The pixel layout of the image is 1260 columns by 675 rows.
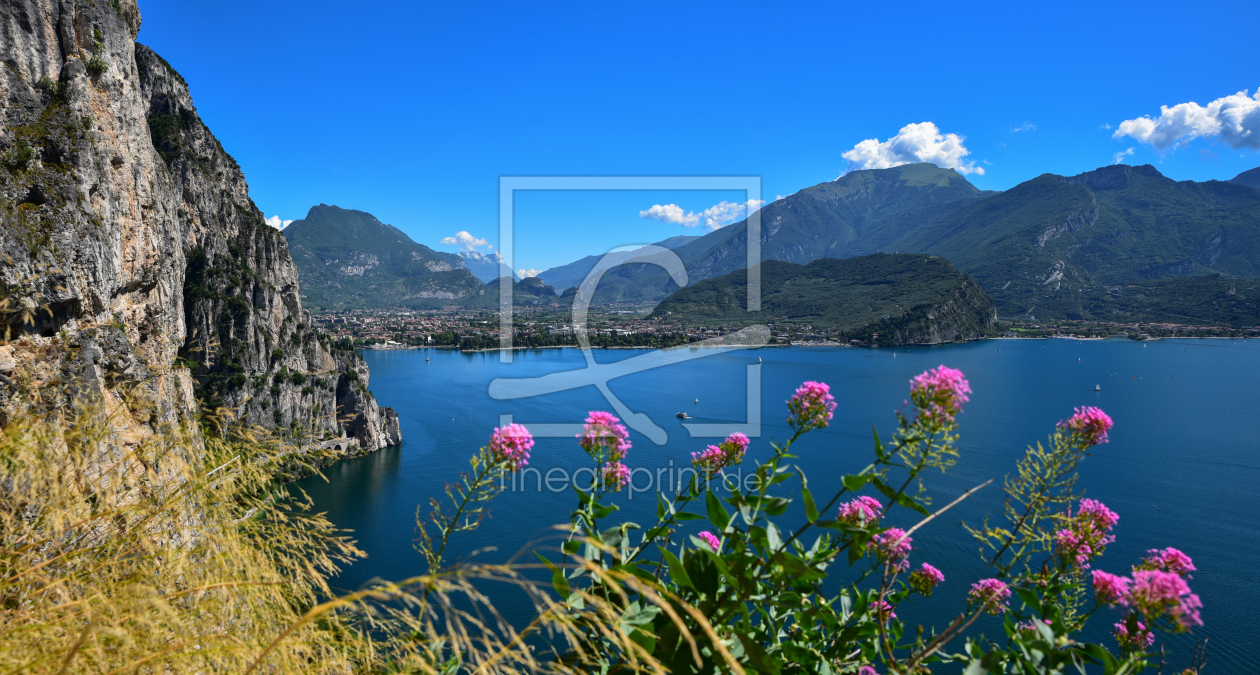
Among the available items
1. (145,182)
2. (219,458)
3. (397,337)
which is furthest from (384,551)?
(397,337)

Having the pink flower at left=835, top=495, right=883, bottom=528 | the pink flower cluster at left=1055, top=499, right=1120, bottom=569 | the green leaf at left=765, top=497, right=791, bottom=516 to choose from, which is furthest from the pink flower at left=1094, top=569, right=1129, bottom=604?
the green leaf at left=765, top=497, right=791, bottom=516

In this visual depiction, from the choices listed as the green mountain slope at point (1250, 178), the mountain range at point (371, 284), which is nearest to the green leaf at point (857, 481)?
the mountain range at point (371, 284)

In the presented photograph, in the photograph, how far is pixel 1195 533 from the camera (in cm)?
1903

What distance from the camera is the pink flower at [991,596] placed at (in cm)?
177

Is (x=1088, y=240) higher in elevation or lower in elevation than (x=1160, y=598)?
higher

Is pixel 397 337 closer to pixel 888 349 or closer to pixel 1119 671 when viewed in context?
pixel 888 349

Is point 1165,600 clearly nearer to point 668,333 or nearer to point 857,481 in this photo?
point 857,481

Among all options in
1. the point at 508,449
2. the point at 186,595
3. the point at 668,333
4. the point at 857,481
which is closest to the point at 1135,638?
the point at 857,481

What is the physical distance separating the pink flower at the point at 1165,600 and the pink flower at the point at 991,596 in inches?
19.4

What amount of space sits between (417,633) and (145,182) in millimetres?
14818

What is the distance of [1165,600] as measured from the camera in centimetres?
126

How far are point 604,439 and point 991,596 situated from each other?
1.36 metres

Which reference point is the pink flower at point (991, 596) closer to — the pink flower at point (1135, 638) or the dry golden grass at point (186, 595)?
the pink flower at point (1135, 638)

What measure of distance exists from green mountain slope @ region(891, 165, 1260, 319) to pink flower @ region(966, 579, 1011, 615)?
118 metres
